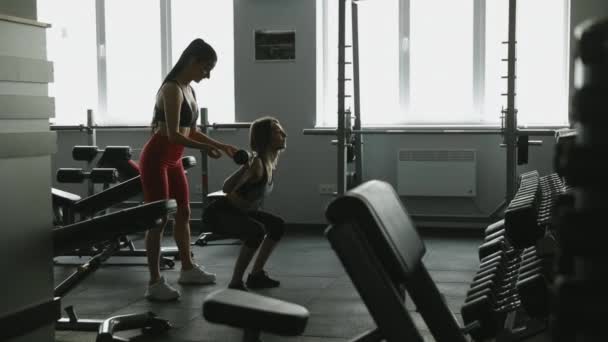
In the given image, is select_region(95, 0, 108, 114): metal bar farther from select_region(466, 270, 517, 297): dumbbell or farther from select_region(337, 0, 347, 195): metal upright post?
select_region(466, 270, 517, 297): dumbbell

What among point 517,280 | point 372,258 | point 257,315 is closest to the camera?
point 257,315

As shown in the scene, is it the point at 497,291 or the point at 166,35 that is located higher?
the point at 166,35

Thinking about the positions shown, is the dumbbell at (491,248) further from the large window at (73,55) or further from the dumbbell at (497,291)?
the large window at (73,55)

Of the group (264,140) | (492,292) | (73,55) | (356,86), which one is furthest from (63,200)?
(492,292)

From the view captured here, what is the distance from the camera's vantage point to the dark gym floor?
3.43 m

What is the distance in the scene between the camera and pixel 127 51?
7.57m

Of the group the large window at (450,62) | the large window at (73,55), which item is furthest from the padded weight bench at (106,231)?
the large window at (73,55)

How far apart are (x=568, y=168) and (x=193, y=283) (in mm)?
4078

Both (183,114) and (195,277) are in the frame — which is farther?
(195,277)

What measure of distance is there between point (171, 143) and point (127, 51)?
3.88 meters

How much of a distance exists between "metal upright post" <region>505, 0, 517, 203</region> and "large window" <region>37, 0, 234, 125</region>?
2.90 meters

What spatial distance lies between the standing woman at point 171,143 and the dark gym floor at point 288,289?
245 mm

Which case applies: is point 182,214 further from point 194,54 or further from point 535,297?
point 535,297

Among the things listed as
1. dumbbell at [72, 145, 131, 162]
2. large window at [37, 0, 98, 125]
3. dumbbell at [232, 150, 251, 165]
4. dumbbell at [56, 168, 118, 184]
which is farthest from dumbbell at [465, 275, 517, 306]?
large window at [37, 0, 98, 125]
